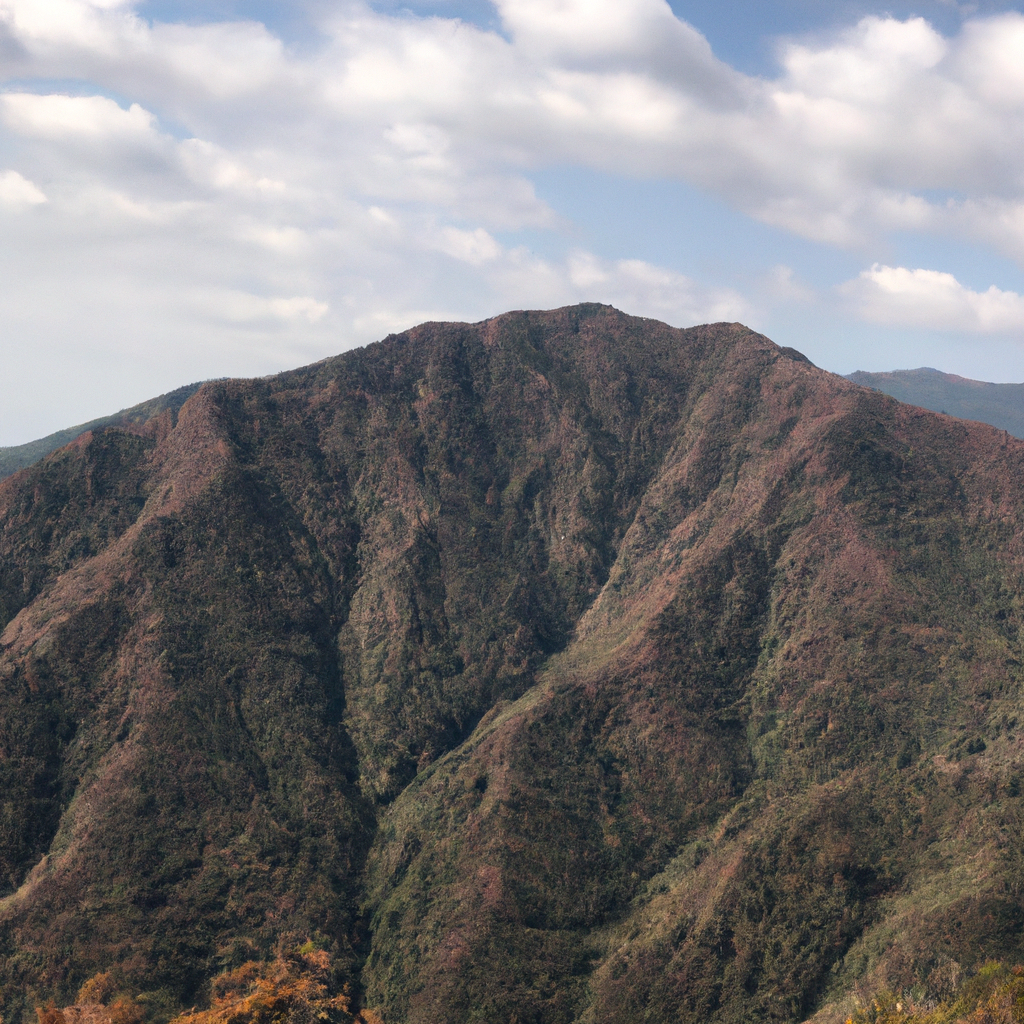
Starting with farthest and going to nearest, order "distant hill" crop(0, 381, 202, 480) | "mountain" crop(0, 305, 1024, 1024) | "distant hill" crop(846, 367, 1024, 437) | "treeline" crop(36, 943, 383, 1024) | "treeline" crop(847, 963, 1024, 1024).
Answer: "distant hill" crop(846, 367, 1024, 437)
"distant hill" crop(0, 381, 202, 480)
"mountain" crop(0, 305, 1024, 1024)
"treeline" crop(36, 943, 383, 1024)
"treeline" crop(847, 963, 1024, 1024)

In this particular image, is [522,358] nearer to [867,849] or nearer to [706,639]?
[706,639]

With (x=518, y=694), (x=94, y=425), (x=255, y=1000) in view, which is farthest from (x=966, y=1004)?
(x=94, y=425)

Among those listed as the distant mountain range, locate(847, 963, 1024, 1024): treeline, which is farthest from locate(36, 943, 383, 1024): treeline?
the distant mountain range

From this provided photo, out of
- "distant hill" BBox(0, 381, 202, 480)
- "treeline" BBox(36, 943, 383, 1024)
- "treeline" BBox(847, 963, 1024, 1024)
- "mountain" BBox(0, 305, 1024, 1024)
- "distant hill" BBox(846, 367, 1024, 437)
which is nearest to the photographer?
"treeline" BBox(847, 963, 1024, 1024)

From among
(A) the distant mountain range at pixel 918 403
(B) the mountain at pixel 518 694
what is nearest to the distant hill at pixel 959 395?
(A) the distant mountain range at pixel 918 403

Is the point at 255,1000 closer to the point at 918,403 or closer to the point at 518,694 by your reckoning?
the point at 518,694

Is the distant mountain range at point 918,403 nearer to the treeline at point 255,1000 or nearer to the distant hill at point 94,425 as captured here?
the distant hill at point 94,425

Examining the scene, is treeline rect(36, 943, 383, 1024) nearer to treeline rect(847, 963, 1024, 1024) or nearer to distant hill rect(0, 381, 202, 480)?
treeline rect(847, 963, 1024, 1024)
